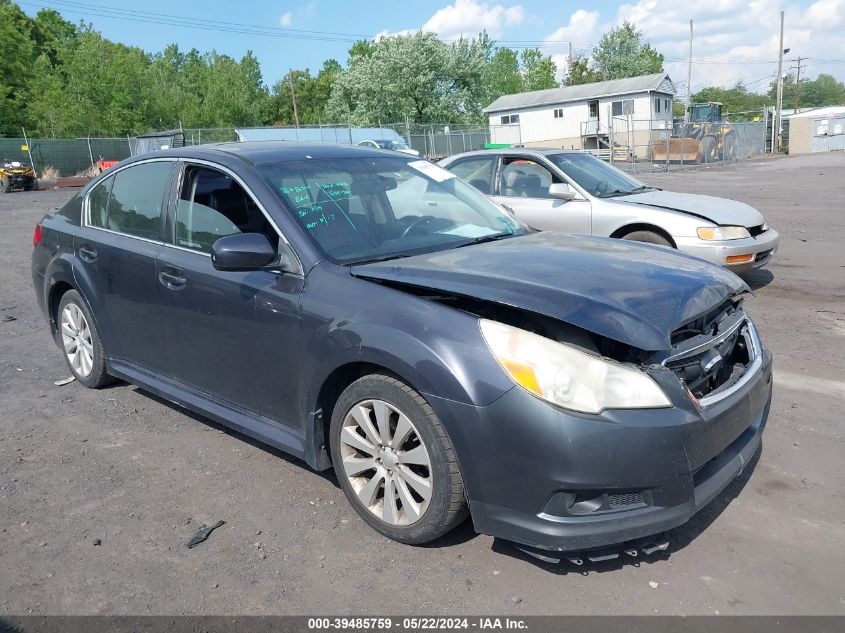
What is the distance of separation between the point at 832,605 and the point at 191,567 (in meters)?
2.54

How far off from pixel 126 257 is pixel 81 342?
117 cm

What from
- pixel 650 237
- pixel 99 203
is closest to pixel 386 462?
pixel 99 203

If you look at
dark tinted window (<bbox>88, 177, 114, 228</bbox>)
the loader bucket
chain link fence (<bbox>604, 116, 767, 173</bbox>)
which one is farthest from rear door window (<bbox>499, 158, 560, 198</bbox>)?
the loader bucket

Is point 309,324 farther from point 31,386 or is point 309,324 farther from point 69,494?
point 31,386

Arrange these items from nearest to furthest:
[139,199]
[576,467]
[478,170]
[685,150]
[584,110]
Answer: [576,467], [139,199], [478,170], [685,150], [584,110]

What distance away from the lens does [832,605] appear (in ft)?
8.67

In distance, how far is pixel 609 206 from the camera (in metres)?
7.74

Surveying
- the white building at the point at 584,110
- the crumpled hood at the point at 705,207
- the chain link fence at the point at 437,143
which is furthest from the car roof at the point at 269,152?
the white building at the point at 584,110

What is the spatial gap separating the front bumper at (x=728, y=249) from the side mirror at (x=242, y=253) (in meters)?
4.96

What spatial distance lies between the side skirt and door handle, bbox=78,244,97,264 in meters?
0.70

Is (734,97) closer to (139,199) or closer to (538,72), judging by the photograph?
(538,72)

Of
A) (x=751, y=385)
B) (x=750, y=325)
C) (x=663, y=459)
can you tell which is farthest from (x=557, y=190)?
(x=663, y=459)

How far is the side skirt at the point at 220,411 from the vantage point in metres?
3.53

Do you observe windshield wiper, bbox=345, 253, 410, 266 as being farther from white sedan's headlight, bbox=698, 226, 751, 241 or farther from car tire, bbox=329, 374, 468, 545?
white sedan's headlight, bbox=698, 226, 751, 241
